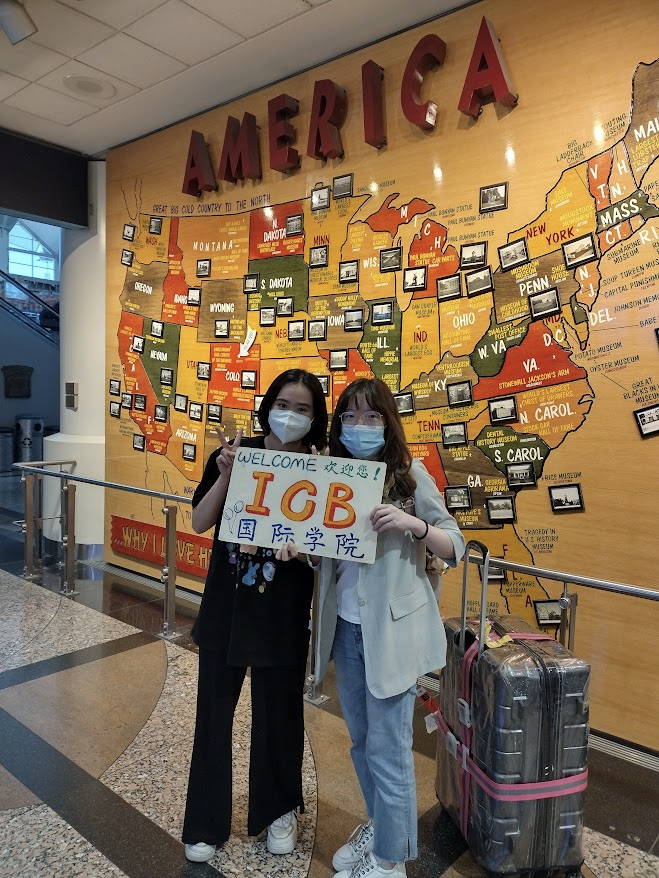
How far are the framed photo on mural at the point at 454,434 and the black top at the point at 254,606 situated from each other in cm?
169

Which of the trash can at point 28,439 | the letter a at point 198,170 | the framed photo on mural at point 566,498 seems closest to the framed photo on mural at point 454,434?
the framed photo on mural at point 566,498

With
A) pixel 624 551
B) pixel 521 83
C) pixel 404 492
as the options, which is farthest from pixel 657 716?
pixel 521 83

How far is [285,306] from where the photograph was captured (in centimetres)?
421

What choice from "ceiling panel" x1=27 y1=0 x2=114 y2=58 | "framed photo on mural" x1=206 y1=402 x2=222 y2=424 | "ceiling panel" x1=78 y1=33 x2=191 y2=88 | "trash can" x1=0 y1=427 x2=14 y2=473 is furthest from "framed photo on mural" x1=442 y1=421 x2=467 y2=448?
"trash can" x1=0 y1=427 x2=14 y2=473

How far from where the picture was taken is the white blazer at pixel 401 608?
164cm

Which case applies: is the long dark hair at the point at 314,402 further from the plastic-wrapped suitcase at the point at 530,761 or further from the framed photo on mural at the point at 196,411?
the framed photo on mural at the point at 196,411

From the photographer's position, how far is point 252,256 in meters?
4.43

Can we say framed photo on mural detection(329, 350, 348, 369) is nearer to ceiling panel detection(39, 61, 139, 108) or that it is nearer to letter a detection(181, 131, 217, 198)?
letter a detection(181, 131, 217, 198)

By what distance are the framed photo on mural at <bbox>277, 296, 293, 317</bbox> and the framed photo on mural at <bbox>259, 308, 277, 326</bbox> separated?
50mm

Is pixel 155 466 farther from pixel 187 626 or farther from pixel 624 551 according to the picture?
Answer: pixel 624 551

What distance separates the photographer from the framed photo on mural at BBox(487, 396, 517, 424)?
3176 millimetres

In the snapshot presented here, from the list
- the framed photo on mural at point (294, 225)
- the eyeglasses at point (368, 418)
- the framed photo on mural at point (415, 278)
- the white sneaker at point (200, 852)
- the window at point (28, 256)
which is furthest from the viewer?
the window at point (28, 256)

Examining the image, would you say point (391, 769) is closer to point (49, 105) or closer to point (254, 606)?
point (254, 606)

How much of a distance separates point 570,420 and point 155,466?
340 cm
